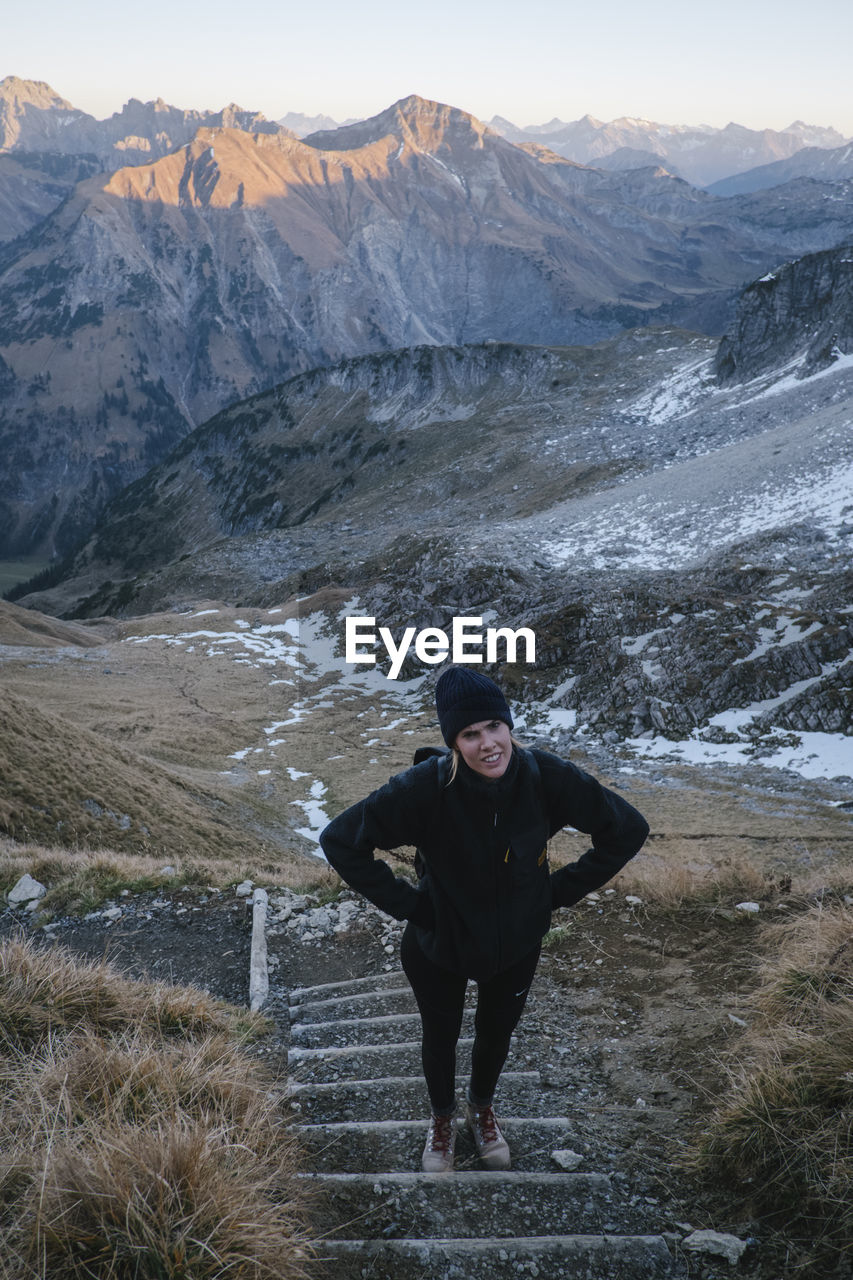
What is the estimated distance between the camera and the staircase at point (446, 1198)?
3381mm

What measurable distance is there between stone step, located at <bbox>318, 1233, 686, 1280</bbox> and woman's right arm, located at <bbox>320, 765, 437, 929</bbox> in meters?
1.39

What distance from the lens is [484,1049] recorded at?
4.30m

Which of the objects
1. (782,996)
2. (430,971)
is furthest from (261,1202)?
(782,996)

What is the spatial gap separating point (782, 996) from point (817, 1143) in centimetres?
148

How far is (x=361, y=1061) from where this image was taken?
5.52 m

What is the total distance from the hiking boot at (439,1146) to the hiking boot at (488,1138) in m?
0.15

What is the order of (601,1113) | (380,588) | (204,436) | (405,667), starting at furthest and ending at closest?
(204,436), (380,588), (405,667), (601,1113)

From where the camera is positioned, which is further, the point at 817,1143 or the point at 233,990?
the point at 233,990

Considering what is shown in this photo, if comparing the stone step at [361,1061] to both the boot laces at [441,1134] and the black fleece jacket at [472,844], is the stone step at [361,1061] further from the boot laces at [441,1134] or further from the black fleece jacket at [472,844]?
the black fleece jacket at [472,844]

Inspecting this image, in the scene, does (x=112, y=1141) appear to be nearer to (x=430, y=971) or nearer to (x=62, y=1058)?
(x=62, y=1058)

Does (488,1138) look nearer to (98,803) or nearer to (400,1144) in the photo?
(400,1144)

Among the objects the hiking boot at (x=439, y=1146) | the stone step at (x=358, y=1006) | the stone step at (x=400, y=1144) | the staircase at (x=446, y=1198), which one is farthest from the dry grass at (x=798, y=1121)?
the stone step at (x=358, y=1006)

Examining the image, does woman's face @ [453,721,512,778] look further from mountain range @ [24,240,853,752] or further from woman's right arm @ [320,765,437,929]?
mountain range @ [24,240,853,752]

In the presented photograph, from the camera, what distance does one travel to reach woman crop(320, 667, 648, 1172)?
3.76 meters
